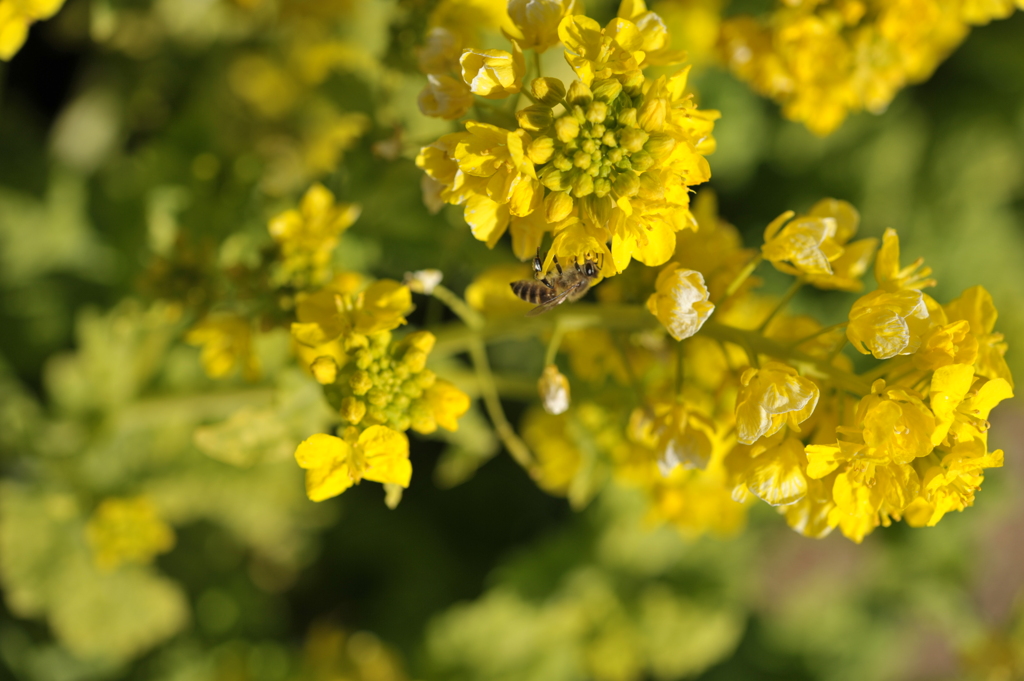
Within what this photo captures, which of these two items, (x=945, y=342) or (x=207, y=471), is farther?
(x=207, y=471)

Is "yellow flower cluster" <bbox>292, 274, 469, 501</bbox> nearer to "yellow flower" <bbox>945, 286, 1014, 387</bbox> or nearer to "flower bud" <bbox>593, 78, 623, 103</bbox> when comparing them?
"flower bud" <bbox>593, 78, 623, 103</bbox>

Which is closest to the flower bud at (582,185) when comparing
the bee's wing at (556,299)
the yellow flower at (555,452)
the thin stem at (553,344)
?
the bee's wing at (556,299)

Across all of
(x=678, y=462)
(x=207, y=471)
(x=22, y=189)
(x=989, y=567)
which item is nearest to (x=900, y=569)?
(x=989, y=567)

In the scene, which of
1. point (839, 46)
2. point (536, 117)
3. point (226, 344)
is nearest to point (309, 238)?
point (226, 344)

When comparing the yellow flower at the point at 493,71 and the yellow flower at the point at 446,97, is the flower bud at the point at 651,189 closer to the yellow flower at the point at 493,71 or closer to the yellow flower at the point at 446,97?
the yellow flower at the point at 493,71

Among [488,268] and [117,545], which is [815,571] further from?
[117,545]
